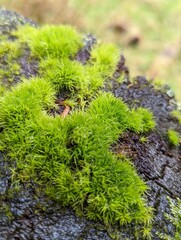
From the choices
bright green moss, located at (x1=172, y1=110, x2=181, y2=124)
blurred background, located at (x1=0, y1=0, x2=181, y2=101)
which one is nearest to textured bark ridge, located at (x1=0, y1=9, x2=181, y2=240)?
bright green moss, located at (x1=172, y1=110, x2=181, y2=124)

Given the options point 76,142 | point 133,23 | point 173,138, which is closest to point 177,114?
point 173,138

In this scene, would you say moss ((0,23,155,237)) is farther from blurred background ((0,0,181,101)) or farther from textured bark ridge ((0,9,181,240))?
blurred background ((0,0,181,101))

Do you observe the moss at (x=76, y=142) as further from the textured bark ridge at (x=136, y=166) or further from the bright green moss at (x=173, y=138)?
the bright green moss at (x=173, y=138)

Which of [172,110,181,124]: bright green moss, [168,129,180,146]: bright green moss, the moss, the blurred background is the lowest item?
the moss

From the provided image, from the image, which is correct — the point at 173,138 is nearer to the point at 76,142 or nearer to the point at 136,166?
the point at 136,166

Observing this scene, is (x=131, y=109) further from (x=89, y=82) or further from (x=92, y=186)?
(x=92, y=186)
